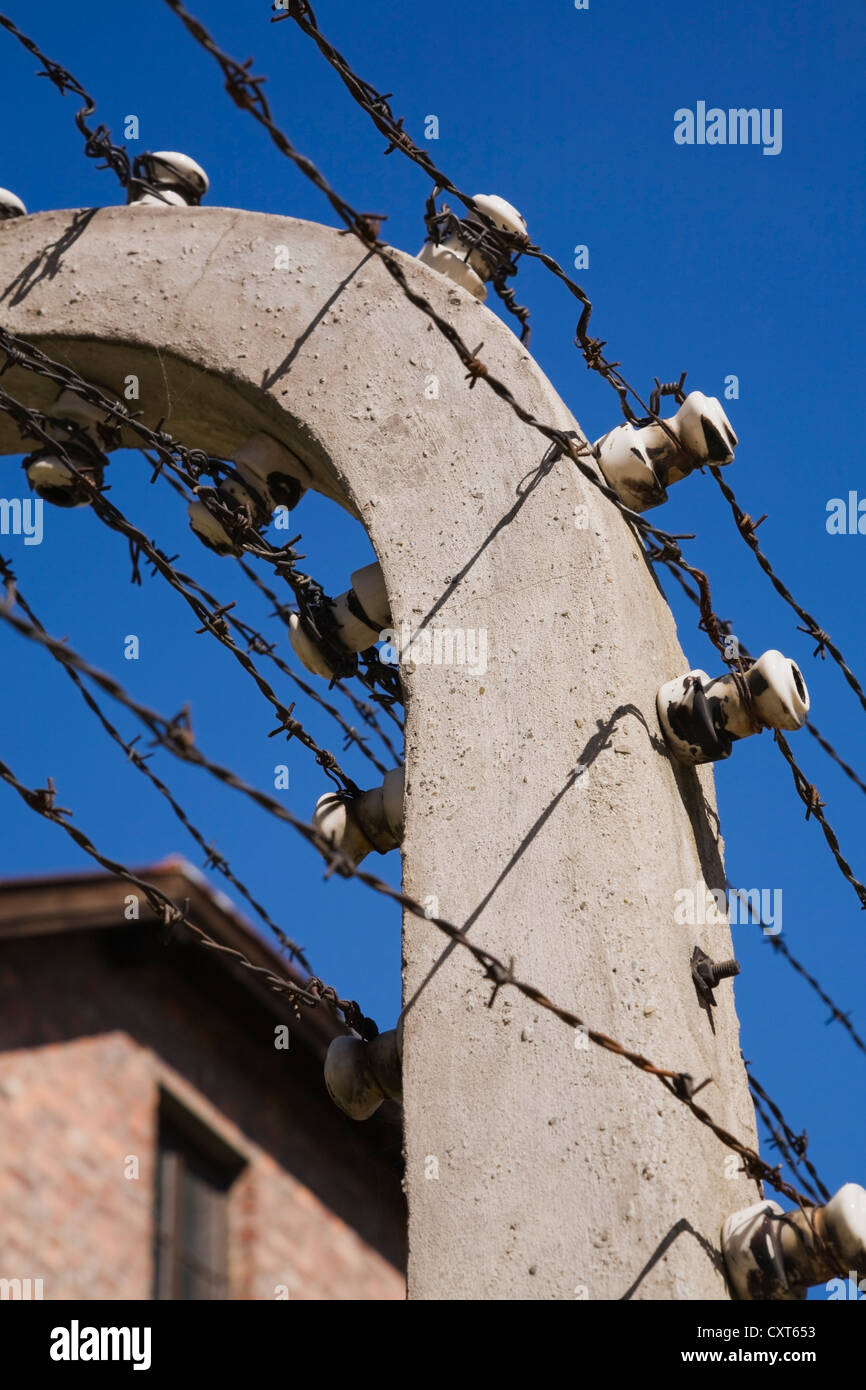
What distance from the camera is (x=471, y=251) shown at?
414 centimetres

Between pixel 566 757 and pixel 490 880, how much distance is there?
0.28 m

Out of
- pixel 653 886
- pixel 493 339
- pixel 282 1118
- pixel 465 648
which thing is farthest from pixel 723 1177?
pixel 282 1118

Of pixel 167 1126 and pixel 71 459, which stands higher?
pixel 71 459

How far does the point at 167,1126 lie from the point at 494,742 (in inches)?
232

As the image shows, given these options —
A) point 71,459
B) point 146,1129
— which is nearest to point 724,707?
point 71,459

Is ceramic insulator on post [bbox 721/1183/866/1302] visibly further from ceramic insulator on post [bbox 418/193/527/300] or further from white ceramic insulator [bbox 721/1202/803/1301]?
ceramic insulator on post [bbox 418/193/527/300]

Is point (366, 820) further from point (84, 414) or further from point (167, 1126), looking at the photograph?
point (167, 1126)

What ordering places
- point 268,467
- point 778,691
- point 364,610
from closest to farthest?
point 778,691
point 364,610
point 268,467

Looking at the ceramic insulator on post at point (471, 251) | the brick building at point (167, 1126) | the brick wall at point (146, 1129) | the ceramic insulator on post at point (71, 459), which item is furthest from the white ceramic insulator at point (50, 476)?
the brick wall at point (146, 1129)

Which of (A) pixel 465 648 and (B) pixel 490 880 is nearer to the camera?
(B) pixel 490 880

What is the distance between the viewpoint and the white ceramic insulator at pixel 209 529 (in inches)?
157

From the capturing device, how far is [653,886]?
3.22m

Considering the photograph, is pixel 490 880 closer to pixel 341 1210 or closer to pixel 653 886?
pixel 653 886

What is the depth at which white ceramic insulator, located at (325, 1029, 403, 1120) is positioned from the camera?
11.1ft
